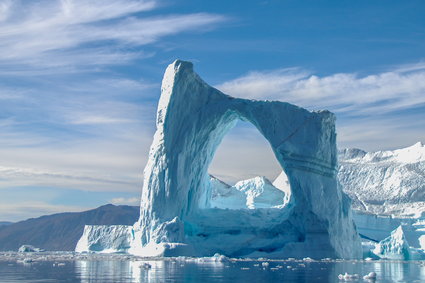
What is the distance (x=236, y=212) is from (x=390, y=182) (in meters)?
20.3

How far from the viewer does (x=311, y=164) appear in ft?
93.8

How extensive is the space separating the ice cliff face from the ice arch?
14.4 metres

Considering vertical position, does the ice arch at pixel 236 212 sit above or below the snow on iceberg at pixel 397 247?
above

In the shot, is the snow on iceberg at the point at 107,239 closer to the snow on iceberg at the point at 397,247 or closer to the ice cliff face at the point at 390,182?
the snow on iceberg at the point at 397,247

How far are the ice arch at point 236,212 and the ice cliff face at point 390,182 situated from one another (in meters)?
14.4

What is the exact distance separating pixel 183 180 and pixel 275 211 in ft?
16.6

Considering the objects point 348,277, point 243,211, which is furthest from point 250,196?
point 348,277

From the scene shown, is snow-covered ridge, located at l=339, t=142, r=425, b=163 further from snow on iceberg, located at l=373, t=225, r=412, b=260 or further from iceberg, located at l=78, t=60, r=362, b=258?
iceberg, located at l=78, t=60, r=362, b=258

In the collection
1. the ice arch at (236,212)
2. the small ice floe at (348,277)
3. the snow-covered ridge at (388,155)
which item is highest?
the snow-covered ridge at (388,155)

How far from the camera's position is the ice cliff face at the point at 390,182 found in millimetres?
43969

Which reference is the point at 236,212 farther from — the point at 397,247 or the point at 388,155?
the point at 388,155

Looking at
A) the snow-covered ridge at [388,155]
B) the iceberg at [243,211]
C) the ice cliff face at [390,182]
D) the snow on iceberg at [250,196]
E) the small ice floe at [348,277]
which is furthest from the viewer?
the snow-covered ridge at [388,155]

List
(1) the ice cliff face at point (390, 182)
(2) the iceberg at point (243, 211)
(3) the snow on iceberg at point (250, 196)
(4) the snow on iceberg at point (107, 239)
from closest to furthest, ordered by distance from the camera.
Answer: (2) the iceberg at point (243, 211), (4) the snow on iceberg at point (107, 239), (3) the snow on iceberg at point (250, 196), (1) the ice cliff face at point (390, 182)

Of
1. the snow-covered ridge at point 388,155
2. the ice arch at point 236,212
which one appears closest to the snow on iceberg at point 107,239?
the ice arch at point 236,212
